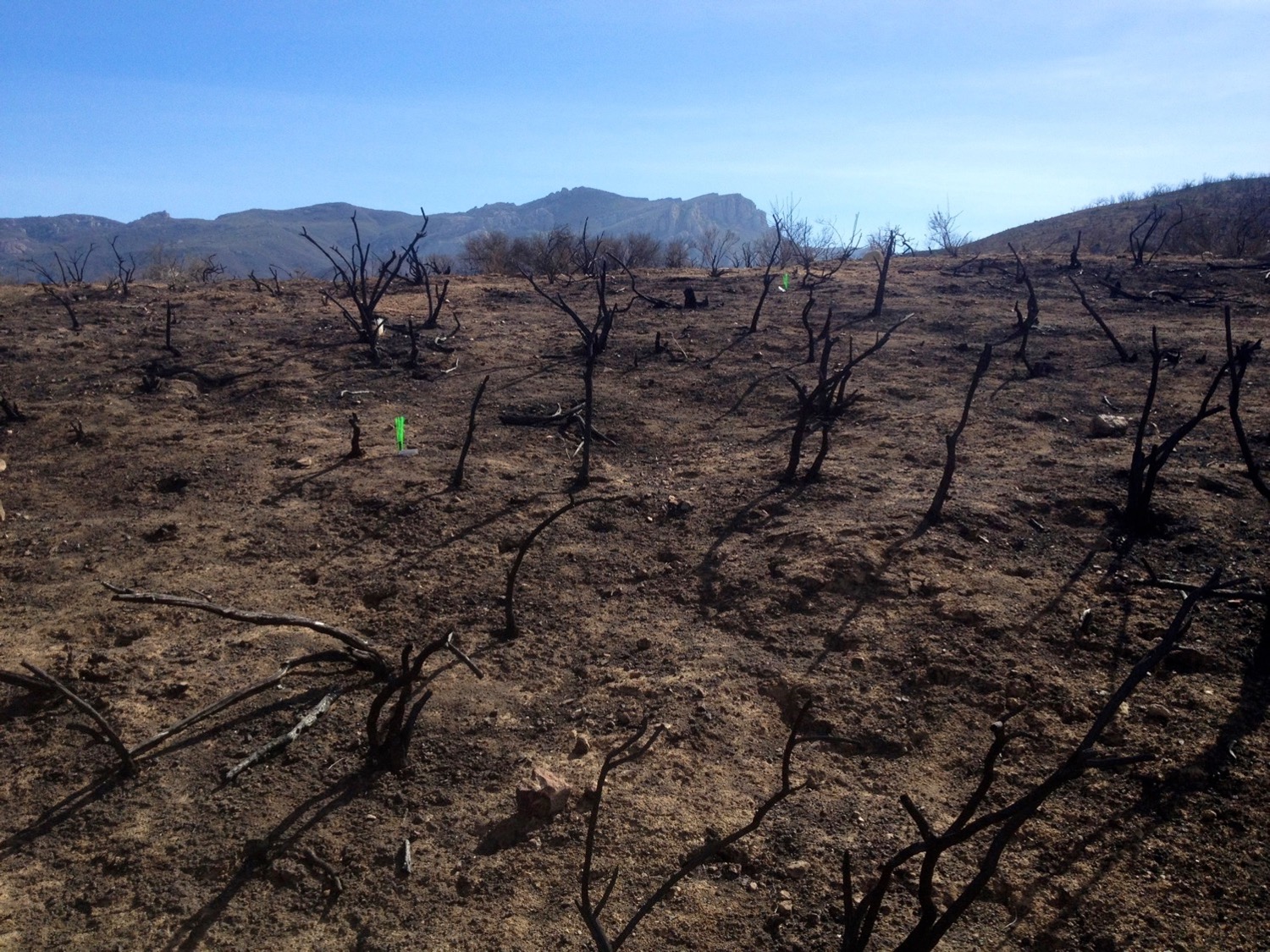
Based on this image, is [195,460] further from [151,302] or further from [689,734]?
[151,302]

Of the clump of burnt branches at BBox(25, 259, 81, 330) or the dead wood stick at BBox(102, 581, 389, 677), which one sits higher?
the clump of burnt branches at BBox(25, 259, 81, 330)

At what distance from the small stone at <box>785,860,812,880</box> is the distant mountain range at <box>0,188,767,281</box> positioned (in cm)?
5929

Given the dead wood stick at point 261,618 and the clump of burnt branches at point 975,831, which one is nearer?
the clump of burnt branches at point 975,831

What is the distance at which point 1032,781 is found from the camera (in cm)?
221

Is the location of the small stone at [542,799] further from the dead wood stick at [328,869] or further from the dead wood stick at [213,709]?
the dead wood stick at [213,709]

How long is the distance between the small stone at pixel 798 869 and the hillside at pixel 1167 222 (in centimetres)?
1424

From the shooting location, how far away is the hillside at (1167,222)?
48.7 feet

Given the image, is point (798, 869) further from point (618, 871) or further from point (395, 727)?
point (395, 727)

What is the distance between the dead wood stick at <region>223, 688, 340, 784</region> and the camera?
2232mm

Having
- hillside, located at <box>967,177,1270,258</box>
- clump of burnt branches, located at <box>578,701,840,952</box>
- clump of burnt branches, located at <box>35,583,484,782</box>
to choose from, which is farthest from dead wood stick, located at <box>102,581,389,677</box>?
hillside, located at <box>967,177,1270,258</box>

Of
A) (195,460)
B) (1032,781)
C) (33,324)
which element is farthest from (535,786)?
(33,324)

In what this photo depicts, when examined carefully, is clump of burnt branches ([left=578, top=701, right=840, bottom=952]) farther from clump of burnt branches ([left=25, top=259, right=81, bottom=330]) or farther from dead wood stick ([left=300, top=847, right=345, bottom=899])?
clump of burnt branches ([left=25, top=259, right=81, bottom=330])

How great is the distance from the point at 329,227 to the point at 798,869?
10408cm

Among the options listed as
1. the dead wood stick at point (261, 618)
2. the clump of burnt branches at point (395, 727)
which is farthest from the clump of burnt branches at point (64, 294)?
the clump of burnt branches at point (395, 727)
